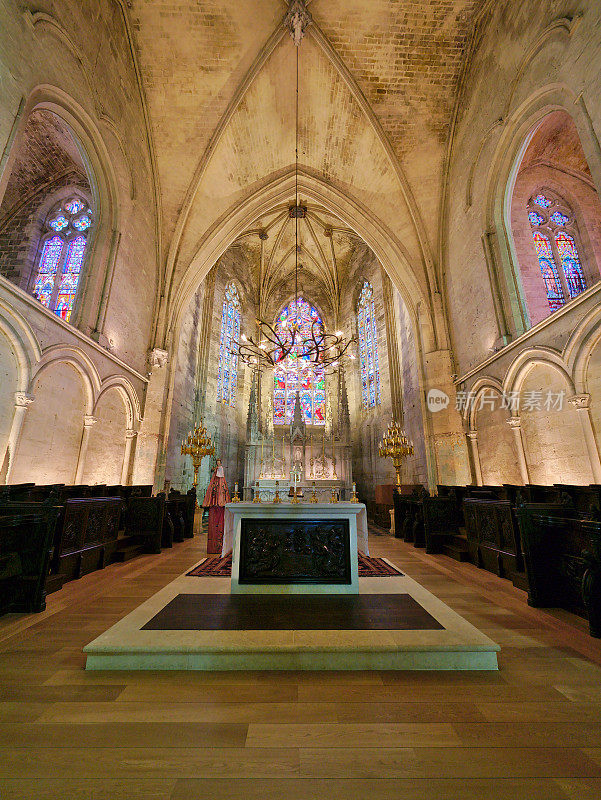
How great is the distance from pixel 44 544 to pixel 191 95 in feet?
41.1

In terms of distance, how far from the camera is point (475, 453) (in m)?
8.69

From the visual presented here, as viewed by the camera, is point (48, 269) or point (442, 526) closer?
point (442, 526)

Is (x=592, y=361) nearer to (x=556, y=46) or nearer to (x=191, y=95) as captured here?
(x=556, y=46)

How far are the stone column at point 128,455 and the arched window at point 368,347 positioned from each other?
10054mm

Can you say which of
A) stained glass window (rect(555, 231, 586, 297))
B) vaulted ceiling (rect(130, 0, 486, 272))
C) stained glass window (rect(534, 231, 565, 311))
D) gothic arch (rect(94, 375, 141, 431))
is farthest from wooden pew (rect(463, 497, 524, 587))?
vaulted ceiling (rect(130, 0, 486, 272))

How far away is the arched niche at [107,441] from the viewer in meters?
7.57

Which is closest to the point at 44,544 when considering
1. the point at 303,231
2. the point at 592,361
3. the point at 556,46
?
the point at 592,361

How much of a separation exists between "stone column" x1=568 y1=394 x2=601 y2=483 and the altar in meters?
4.21

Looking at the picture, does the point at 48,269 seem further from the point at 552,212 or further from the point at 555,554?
the point at 552,212

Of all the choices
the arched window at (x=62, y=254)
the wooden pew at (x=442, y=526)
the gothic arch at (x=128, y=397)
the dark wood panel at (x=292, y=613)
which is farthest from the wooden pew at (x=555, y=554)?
the arched window at (x=62, y=254)

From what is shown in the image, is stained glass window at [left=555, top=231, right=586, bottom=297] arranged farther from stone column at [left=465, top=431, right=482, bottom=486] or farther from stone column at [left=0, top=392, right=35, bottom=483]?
stone column at [left=0, top=392, right=35, bottom=483]

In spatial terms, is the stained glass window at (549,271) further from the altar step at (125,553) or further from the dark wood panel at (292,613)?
the altar step at (125,553)

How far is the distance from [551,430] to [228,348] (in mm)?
13517

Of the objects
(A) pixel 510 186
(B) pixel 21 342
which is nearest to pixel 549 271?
(A) pixel 510 186
